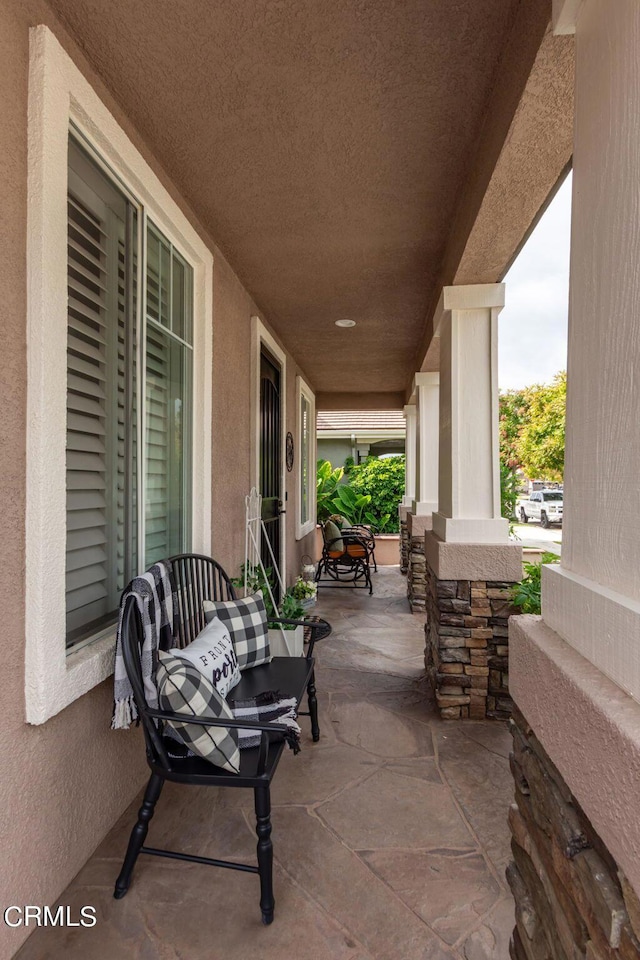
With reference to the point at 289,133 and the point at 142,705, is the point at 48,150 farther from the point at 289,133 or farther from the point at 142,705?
the point at 142,705

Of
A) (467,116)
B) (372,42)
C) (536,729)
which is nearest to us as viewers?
(536,729)

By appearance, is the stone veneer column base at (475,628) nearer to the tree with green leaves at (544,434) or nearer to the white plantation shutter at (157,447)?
the white plantation shutter at (157,447)

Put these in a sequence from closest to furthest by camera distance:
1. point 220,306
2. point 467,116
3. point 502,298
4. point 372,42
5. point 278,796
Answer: point 372,42
point 467,116
point 278,796
point 502,298
point 220,306

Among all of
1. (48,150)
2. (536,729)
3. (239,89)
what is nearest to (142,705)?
(536,729)

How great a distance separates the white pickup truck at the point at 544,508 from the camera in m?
13.6

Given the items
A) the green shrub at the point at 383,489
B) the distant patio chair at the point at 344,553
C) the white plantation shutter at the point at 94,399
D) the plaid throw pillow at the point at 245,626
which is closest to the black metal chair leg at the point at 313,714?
the plaid throw pillow at the point at 245,626

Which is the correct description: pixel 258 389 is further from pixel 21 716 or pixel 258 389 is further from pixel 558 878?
pixel 558 878

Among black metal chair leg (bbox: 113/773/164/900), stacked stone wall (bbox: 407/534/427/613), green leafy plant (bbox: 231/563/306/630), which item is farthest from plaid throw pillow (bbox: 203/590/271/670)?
stacked stone wall (bbox: 407/534/427/613)

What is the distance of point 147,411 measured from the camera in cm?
222

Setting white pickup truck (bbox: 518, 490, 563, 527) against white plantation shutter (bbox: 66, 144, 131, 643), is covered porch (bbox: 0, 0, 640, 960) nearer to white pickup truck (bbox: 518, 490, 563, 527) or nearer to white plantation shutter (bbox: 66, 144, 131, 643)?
white plantation shutter (bbox: 66, 144, 131, 643)

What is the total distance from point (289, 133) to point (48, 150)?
36.8 inches

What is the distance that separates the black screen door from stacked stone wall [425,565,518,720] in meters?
1.86

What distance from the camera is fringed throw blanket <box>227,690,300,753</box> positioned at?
1.76 metres

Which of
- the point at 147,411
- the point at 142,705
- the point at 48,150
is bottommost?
the point at 142,705
